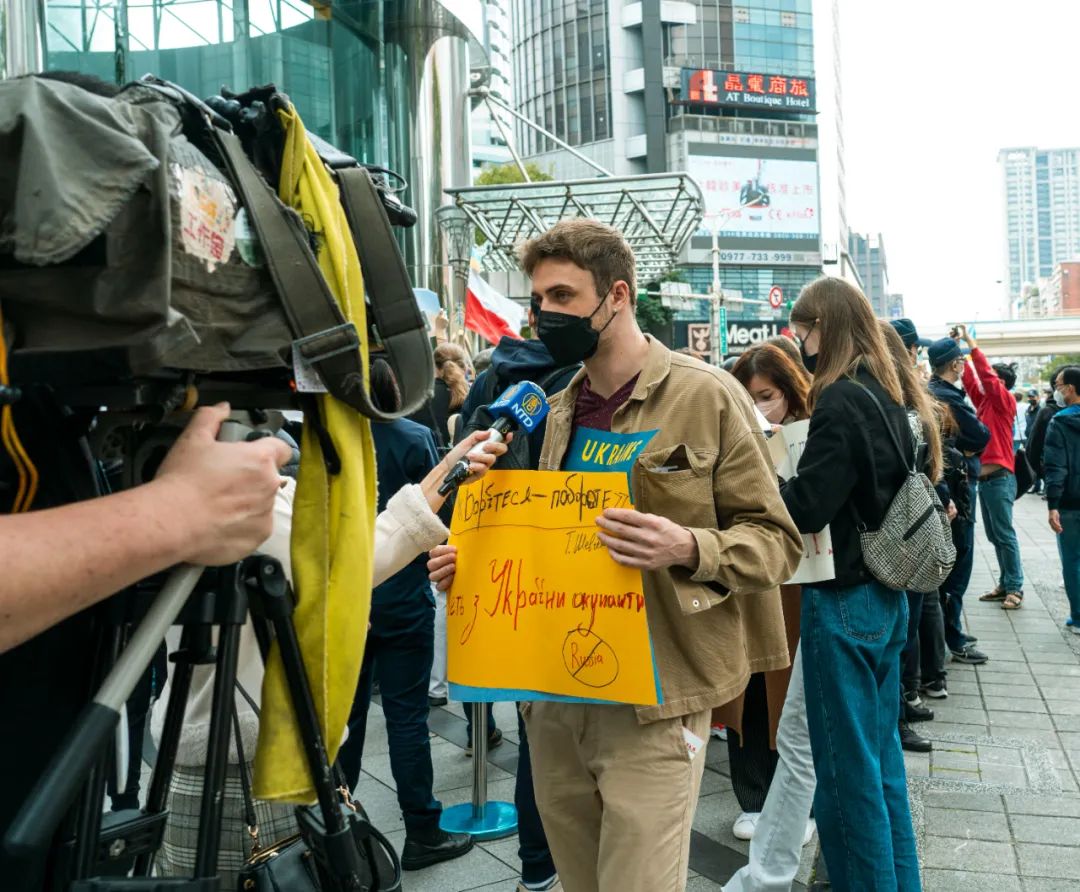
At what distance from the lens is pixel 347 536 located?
149cm

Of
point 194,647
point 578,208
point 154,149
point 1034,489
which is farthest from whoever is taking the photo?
point 1034,489

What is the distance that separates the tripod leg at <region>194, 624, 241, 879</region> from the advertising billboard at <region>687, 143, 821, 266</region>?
77953 mm

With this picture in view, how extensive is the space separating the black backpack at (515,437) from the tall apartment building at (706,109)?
74.1 metres

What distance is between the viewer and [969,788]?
16.9 feet

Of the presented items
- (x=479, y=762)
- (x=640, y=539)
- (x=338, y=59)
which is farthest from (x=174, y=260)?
(x=338, y=59)

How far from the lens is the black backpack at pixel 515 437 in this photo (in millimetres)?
2729

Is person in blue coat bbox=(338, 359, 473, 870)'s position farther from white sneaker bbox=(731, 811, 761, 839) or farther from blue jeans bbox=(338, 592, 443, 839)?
white sneaker bbox=(731, 811, 761, 839)

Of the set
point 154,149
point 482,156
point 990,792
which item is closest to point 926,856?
point 990,792

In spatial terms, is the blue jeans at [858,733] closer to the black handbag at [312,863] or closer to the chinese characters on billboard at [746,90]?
the black handbag at [312,863]

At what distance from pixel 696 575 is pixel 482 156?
8035cm

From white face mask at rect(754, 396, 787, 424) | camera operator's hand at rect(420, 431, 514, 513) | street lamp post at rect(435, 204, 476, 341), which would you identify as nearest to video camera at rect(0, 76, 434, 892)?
camera operator's hand at rect(420, 431, 514, 513)

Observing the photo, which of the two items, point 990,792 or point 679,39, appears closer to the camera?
point 990,792

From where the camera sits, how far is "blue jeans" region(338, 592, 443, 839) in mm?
4469

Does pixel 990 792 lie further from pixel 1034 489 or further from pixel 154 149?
pixel 1034 489
